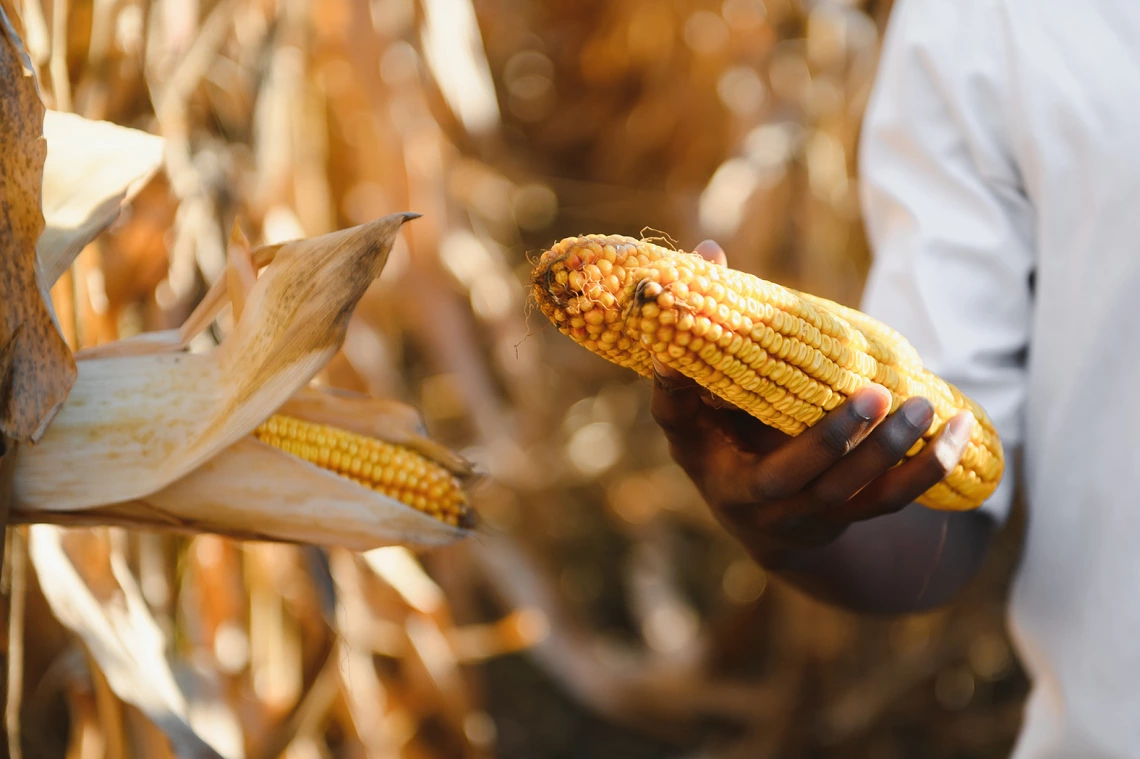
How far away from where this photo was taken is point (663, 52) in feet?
6.60

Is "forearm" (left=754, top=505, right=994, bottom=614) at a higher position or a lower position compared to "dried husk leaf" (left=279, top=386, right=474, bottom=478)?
lower

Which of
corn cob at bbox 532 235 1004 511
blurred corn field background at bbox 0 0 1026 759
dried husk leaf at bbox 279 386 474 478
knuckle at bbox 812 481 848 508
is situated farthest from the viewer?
blurred corn field background at bbox 0 0 1026 759

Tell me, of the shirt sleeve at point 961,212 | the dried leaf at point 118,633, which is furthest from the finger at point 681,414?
the dried leaf at point 118,633

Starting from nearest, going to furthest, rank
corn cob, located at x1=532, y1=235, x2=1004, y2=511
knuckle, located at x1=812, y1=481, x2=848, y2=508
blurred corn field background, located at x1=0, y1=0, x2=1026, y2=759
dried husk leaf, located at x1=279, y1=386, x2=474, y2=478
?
corn cob, located at x1=532, y1=235, x2=1004, y2=511, knuckle, located at x1=812, y1=481, x2=848, y2=508, dried husk leaf, located at x1=279, y1=386, x2=474, y2=478, blurred corn field background, located at x1=0, y1=0, x2=1026, y2=759

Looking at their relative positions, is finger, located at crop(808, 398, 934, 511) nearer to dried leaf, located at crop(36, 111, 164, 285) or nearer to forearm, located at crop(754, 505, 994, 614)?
forearm, located at crop(754, 505, 994, 614)

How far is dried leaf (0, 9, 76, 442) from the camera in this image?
47 centimetres

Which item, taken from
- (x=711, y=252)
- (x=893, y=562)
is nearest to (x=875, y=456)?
(x=711, y=252)

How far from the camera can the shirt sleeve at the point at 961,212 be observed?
73 centimetres

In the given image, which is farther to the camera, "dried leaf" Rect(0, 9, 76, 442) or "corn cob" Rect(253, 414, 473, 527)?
"corn cob" Rect(253, 414, 473, 527)

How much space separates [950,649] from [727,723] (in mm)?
469

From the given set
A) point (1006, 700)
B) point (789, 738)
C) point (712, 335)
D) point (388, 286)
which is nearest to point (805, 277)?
point (388, 286)

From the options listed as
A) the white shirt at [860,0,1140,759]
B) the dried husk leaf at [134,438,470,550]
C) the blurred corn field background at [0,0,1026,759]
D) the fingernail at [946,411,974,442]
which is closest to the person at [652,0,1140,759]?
the white shirt at [860,0,1140,759]

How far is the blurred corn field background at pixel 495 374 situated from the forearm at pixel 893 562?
16.2 inches

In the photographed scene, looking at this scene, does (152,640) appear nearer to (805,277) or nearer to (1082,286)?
(1082,286)
